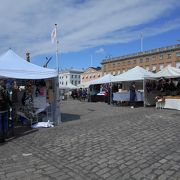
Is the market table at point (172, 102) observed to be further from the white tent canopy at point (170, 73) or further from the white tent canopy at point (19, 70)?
the white tent canopy at point (19, 70)

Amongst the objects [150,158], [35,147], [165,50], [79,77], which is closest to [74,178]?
[150,158]

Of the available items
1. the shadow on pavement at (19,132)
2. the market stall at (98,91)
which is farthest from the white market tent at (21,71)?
the market stall at (98,91)

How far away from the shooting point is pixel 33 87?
11.7m

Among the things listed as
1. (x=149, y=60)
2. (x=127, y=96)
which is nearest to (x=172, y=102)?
(x=127, y=96)

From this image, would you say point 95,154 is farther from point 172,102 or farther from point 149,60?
point 149,60

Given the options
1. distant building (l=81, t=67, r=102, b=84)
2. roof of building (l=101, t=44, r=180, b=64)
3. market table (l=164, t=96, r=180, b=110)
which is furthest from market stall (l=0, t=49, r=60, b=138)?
distant building (l=81, t=67, r=102, b=84)

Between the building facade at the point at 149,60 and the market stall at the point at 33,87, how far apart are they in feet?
233

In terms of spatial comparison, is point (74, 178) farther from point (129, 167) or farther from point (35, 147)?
point (35, 147)

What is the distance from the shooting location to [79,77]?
12100cm

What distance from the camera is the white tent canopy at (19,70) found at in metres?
10.0

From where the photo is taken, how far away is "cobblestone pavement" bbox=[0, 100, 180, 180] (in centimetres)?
502

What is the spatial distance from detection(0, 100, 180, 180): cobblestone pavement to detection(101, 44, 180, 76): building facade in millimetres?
73659

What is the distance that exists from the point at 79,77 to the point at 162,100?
342 ft

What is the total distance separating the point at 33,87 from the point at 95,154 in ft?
20.2
